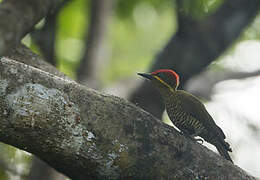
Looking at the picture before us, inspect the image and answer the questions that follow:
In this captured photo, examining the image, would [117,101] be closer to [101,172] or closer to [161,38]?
[101,172]

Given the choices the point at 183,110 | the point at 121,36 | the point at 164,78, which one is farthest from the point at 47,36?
the point at 121,36

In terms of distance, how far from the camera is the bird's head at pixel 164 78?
4.64m

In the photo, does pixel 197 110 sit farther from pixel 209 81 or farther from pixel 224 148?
pixel 209 81

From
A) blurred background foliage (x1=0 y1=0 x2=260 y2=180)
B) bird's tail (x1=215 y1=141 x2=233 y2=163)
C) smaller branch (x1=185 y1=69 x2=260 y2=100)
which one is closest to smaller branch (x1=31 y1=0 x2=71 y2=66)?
blurred background foliage (x1=0 y1=0 x2=260 y2=180)

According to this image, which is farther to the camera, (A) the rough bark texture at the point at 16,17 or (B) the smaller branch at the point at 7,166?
(B) the smaller branch at the point at 7,166

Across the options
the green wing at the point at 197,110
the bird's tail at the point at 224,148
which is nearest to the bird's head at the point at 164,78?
the green wing at the point at 197,110

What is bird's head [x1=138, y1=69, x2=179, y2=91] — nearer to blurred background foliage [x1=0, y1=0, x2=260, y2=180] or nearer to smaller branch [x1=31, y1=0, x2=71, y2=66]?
blurred background foliage [x1=0, y1=0, x2=260, y2=180]

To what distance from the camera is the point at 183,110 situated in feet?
15.2

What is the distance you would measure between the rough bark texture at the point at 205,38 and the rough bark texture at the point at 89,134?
8.88ft

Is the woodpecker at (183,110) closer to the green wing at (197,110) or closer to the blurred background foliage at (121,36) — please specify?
the green wing at (197,110)

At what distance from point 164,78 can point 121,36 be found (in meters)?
5.79

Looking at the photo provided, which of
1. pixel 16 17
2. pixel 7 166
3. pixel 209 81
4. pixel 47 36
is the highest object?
pixel 16 17

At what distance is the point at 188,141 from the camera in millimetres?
3342

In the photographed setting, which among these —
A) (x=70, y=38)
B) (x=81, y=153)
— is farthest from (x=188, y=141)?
(x=70, y=38)
